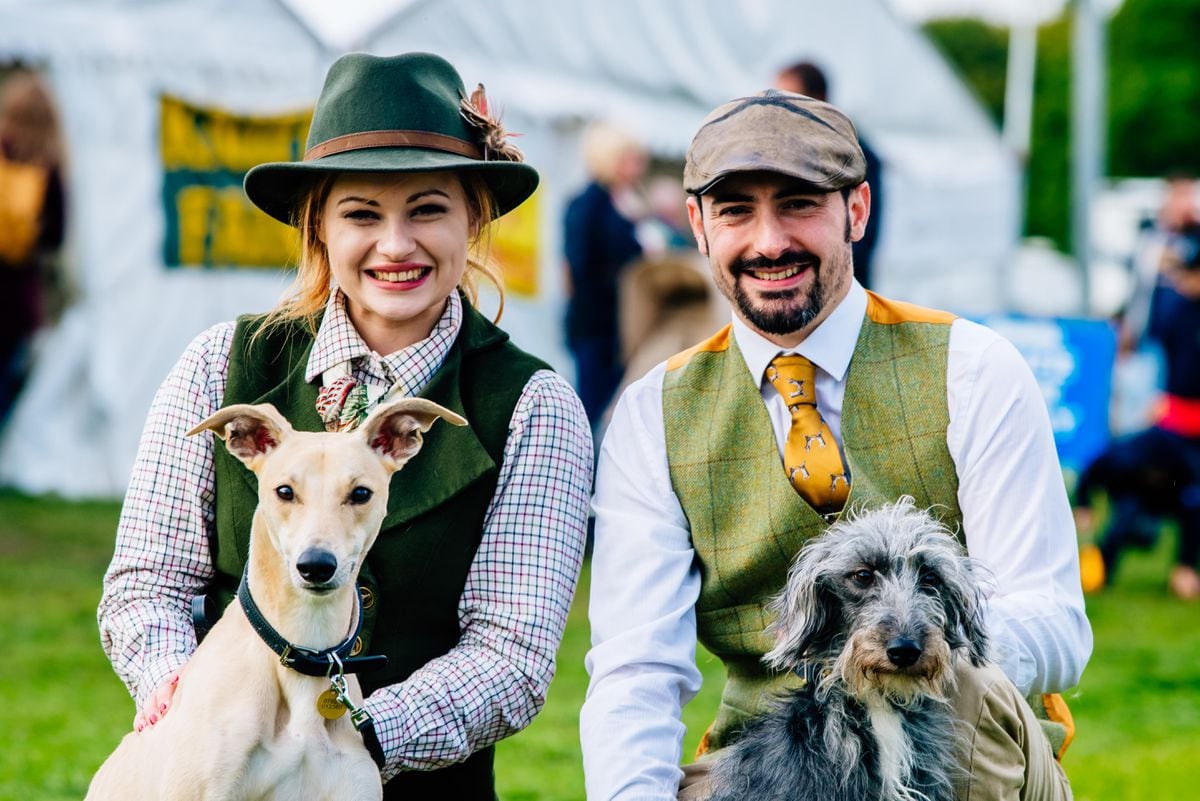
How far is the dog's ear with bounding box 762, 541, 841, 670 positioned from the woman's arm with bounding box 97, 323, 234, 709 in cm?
134

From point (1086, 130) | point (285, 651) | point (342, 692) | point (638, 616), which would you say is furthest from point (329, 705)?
point (1086, 130)

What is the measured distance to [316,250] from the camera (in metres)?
3.91

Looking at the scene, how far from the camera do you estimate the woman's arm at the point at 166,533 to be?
11.5 feet

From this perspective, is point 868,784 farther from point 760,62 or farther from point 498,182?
point 760,62

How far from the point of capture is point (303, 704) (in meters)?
3.18

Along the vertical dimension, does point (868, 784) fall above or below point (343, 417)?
below

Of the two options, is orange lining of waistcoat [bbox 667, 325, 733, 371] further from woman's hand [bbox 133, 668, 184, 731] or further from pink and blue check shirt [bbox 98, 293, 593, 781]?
woman's hand [bbox 133, 668, 184, 731]

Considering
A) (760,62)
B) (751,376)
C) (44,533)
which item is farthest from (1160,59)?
(751,376)

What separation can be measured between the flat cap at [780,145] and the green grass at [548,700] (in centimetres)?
277

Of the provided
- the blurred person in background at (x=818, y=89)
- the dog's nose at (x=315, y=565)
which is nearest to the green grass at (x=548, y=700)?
the blurred person in background at (x=818, y=89)

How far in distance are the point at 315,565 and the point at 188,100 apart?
8957 mm

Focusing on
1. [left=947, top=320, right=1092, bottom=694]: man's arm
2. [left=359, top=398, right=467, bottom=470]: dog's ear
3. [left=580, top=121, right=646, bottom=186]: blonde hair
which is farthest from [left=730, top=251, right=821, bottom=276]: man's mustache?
[left=580, top=121, right=646, bottom=186]: blonde hair

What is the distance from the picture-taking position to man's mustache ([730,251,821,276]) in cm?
364

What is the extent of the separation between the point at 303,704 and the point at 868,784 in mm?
1170
